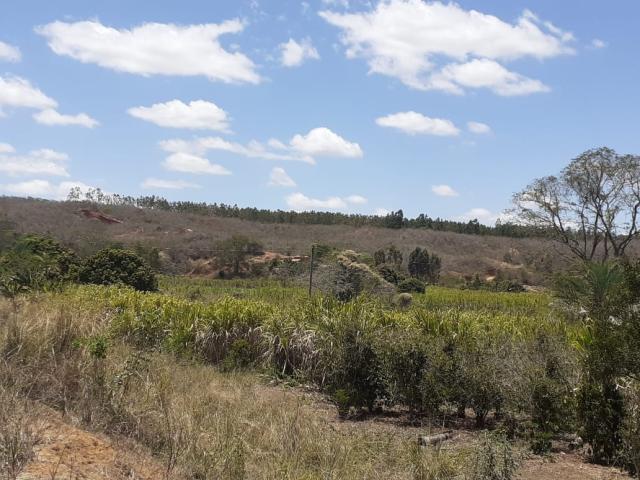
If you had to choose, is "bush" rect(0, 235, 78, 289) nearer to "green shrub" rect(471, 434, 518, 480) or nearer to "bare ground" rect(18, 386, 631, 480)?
"bare ground" rect(18, 386, 631, 480)

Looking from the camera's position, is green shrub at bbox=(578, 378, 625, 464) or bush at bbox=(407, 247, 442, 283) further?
bush at bbox=(407, 247, 442, 283)

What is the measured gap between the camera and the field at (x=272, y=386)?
4844mm

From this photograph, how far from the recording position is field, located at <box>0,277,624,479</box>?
15.9 ft

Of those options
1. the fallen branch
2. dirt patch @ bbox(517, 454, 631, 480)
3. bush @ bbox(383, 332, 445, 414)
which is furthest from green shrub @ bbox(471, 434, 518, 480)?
bush @ bbox(383, 332, 445, 414)

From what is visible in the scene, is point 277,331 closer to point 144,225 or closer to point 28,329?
point 28,329

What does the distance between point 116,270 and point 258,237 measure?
33851mm

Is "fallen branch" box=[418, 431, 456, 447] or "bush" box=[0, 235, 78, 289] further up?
"bush" box=[0, 235, 78, 289]

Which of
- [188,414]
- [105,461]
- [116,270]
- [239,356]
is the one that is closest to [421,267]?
[116,270]

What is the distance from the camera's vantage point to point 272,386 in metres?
9.23

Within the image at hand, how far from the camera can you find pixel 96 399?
5.31m

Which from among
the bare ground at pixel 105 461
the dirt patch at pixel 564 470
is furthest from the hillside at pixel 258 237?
the bare ground at pixel 105 461

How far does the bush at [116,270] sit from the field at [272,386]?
225 inches

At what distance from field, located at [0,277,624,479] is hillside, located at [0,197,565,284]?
2642 cm

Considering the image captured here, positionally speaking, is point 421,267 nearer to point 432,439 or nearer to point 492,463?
point 432,439
